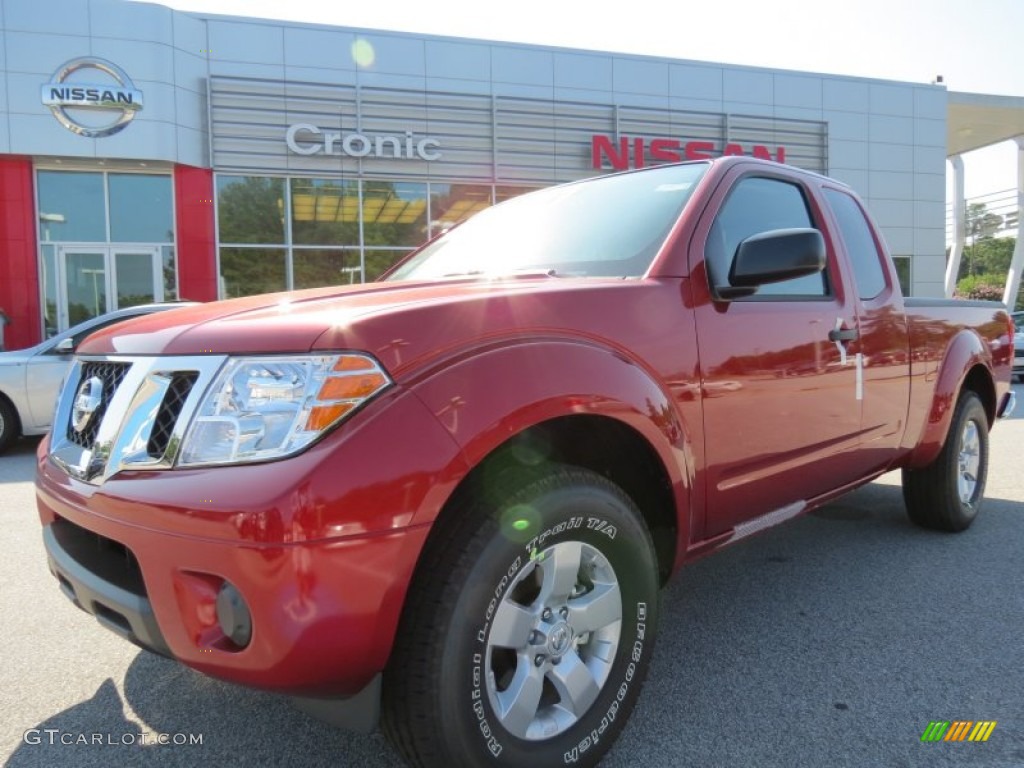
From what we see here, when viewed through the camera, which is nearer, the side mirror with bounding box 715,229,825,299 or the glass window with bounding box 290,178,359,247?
the side mirror with bounding box 715,229,825,299

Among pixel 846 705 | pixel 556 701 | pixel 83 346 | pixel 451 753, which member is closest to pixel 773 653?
pixel 846 705

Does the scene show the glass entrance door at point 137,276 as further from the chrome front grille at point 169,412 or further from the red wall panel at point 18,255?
the chrome front grille at point 169,412

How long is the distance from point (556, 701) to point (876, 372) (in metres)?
2.18

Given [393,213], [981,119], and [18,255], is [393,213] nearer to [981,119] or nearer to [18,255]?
[18,255]

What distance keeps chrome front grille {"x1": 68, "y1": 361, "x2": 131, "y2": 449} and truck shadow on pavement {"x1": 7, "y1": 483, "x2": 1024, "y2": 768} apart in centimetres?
94

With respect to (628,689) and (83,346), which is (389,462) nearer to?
(628,689)

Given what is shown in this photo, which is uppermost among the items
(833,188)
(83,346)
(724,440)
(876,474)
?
(833,188)

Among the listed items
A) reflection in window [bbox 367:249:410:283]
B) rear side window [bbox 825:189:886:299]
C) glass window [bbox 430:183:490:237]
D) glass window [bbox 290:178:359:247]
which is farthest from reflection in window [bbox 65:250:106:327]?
rear side window [bbox 825:189:886:299]

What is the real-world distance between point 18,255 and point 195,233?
313 centimetres

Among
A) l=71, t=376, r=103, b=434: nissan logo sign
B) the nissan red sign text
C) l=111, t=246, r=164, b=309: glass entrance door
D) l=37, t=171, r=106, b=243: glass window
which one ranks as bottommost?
l=71, t=376, r=103, b=434: nissan logo sign

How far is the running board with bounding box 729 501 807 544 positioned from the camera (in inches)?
106

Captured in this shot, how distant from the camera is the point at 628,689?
7.11 feet

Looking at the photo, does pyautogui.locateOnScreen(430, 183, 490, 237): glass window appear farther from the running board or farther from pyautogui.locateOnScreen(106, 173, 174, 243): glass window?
the running board

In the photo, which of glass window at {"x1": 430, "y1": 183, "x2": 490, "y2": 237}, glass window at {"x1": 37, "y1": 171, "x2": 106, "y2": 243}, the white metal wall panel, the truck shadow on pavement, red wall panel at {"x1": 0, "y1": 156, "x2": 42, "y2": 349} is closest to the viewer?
the truck shadow on pavement
